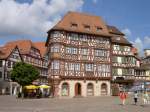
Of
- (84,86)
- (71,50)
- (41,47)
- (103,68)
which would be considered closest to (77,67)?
(71,50)

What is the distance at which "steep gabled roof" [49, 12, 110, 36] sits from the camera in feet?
204

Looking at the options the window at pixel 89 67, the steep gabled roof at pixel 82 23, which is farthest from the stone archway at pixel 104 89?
the steep gabled roof at pixel 82 23

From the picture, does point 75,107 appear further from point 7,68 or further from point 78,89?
point 7,68

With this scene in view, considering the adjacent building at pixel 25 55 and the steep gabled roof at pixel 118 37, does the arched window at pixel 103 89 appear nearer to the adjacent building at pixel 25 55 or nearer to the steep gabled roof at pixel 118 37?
the steep gabled roof at pixel 118 37

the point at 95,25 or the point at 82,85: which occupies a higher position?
the point at 95,25

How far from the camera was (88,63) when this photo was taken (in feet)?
206

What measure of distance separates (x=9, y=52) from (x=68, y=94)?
1198 inches

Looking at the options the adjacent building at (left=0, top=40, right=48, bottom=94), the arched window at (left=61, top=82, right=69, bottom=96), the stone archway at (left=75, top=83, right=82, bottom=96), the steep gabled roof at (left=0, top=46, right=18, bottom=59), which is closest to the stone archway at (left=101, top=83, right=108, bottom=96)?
the stone archway at (left=75, top=83, right=82, bottom=96)

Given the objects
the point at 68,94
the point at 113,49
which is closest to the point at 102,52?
the point at 113,49

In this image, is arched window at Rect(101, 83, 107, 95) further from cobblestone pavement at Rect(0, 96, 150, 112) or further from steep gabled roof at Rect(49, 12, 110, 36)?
cobblestone pavement at Rect(0, 96, 150, 112)

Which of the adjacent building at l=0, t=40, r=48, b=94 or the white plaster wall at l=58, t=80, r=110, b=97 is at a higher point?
the adjacent building at l=0, t=40, r=48, b=94

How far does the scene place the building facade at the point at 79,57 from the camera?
59656 millimetres

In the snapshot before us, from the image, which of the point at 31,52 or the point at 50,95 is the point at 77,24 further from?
the point at 31,52

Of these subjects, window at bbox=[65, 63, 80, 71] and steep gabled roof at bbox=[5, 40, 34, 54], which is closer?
window at bbox=[65, 63, 80, 71]
